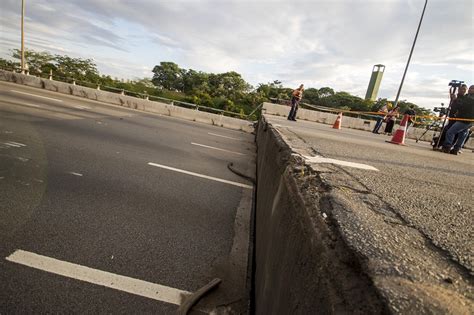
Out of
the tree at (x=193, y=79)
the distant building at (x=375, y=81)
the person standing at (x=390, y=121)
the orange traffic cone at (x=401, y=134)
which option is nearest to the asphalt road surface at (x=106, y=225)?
the orange traffic cone at (x=401, y=134)

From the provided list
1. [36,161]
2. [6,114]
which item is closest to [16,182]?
[36,161]

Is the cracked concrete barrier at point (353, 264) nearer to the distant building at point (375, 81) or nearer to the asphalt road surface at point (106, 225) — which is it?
Result: the asphalt road surface at point (106, 225)

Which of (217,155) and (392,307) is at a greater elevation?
(392,307)

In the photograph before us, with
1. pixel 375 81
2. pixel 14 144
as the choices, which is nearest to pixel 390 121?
pixel 14 144

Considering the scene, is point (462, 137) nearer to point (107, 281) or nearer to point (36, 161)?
point (107, 281)

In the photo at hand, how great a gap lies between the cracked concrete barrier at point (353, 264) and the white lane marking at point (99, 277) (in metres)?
1.06

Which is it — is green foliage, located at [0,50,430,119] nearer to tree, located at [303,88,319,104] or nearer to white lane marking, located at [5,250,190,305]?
tree, located at [303,88,319,104]

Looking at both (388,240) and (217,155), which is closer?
(388,240)

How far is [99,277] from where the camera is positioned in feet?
7.69

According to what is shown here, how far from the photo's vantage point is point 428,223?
58.3 inches

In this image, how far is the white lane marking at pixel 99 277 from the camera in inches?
89.4

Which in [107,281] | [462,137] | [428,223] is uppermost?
[462,137]

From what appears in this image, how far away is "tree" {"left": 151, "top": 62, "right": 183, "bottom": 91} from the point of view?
108 metres

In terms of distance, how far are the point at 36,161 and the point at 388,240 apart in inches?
215
